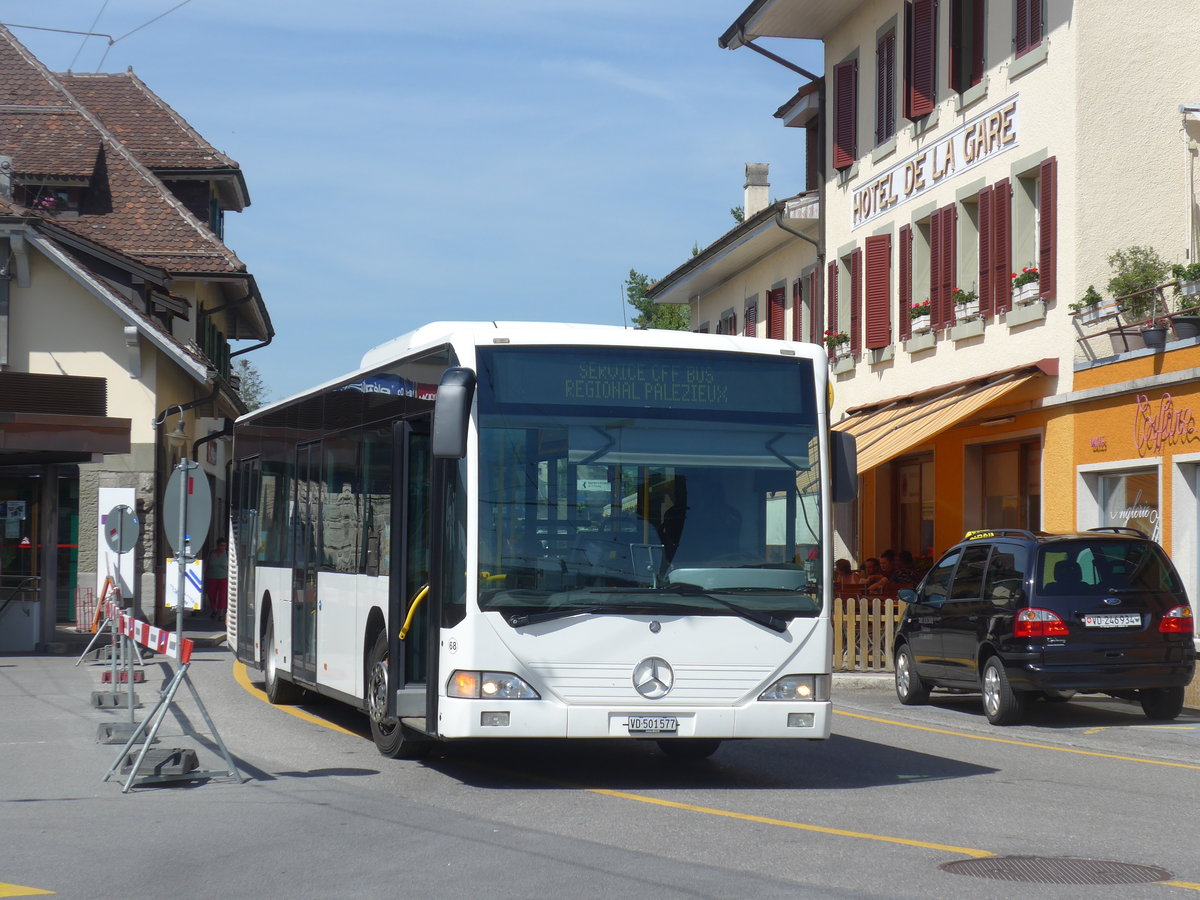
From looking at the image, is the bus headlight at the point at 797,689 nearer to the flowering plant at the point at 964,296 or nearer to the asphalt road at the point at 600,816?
the asphalt road at the point at 600,816

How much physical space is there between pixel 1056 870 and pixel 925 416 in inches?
655

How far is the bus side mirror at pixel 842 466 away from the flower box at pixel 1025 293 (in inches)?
479

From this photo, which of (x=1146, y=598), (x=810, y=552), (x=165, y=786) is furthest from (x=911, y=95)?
(x=165, y=786)

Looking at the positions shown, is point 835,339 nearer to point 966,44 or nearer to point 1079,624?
point 966,44

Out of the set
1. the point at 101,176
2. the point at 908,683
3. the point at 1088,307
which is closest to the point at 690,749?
the point at 908,683

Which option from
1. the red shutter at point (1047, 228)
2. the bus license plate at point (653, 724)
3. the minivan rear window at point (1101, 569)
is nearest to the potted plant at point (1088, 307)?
the red shutter at point (1047, 228)

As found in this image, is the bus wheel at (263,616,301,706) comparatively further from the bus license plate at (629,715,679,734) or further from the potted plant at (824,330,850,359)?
the potted plant at (824,330,850,359)

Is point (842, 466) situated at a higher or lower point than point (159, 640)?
higher

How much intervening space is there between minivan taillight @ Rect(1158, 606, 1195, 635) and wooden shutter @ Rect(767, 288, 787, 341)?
65.8 feet

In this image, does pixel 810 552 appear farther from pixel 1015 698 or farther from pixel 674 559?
pixel 1015 698

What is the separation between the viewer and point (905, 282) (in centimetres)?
2875

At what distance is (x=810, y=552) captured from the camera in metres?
11.8

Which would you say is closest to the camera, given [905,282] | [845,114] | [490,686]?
[490,686]

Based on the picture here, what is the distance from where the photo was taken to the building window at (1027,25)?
77.6ft
